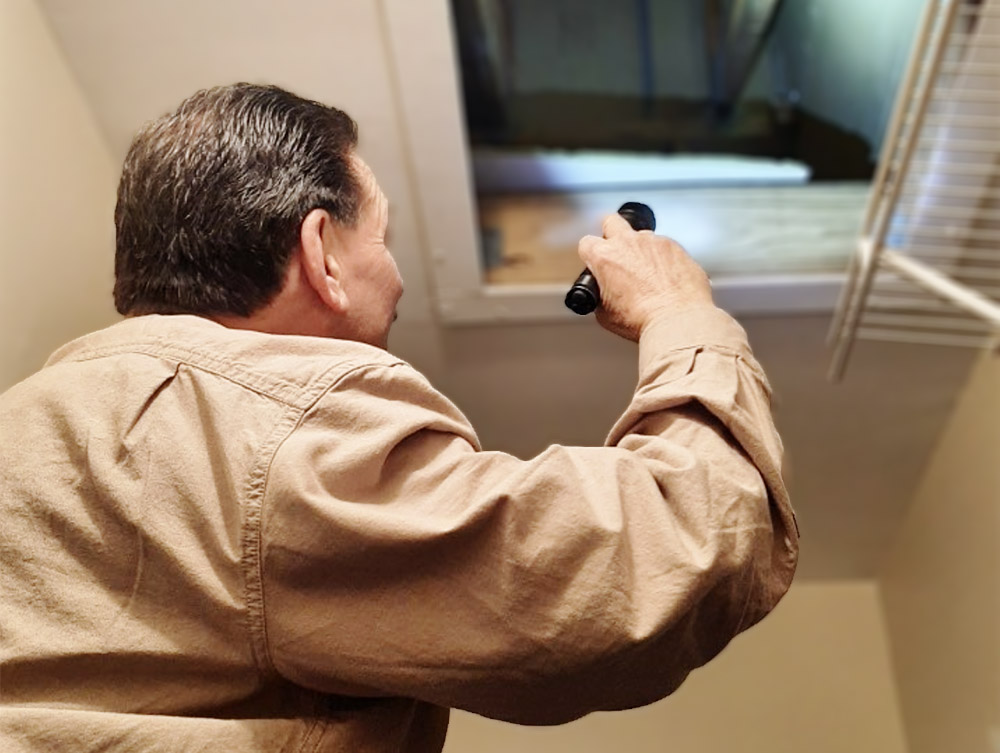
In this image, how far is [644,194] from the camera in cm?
132

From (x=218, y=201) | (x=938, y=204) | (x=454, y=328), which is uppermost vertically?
(x=218, y=201)

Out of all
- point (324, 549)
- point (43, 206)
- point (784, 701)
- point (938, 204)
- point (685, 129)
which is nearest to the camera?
point (324, 549)

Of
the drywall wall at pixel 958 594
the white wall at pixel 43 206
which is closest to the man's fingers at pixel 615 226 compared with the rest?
the white wall at pixel 43 206

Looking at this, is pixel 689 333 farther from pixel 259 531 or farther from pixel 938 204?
pixel 938 204

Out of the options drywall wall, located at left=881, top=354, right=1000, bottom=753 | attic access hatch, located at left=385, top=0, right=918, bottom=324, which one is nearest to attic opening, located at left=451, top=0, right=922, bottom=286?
attic access hatch, located at left=385, top=0, right=918, bottom=324

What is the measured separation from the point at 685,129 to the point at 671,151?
1.5 inches

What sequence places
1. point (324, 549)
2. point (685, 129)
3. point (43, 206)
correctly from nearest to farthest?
point (324, 549) < point (43, 206) < point (685, 129)

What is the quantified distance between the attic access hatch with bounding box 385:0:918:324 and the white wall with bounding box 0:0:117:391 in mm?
400

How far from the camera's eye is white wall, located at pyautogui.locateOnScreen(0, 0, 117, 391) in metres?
0.87

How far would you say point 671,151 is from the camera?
4.39 feet

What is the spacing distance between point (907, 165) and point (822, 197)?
1.07 ft

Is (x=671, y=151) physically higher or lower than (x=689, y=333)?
lower

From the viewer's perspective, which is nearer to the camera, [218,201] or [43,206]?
[218,201]

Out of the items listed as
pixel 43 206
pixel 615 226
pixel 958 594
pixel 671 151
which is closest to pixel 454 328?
pixel 671 151
